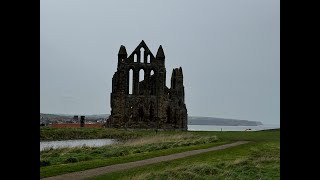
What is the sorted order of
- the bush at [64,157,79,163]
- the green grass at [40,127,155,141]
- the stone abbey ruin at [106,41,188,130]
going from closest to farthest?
the bush at [64,157,79,163], the green grass at [40,127,155,141], the stone abbey ruin at [106,41,188,130]

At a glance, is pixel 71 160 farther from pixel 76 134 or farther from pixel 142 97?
pixel 142 97

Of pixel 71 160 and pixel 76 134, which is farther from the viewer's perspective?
pixel 76 134

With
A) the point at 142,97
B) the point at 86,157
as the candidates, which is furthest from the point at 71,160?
the point at 142,97

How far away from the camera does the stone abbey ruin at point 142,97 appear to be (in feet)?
183

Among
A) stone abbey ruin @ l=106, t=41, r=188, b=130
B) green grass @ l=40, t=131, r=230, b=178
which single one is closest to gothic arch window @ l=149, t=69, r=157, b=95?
stone abbey ruin @ l=106, t=41, r=188, b=130

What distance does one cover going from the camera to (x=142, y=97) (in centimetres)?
5675

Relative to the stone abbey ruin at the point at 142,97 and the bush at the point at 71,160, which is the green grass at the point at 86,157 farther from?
the stone abbey ruin at the point at 142,97

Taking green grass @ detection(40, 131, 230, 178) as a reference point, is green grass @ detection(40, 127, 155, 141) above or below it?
below

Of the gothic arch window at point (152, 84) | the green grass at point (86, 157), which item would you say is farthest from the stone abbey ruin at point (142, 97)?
the green grass at point (86, 157)

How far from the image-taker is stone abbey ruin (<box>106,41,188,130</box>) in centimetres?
5575

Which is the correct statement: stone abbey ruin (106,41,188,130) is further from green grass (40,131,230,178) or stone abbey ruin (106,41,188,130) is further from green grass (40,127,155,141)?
green grass (40,131,230,178)
